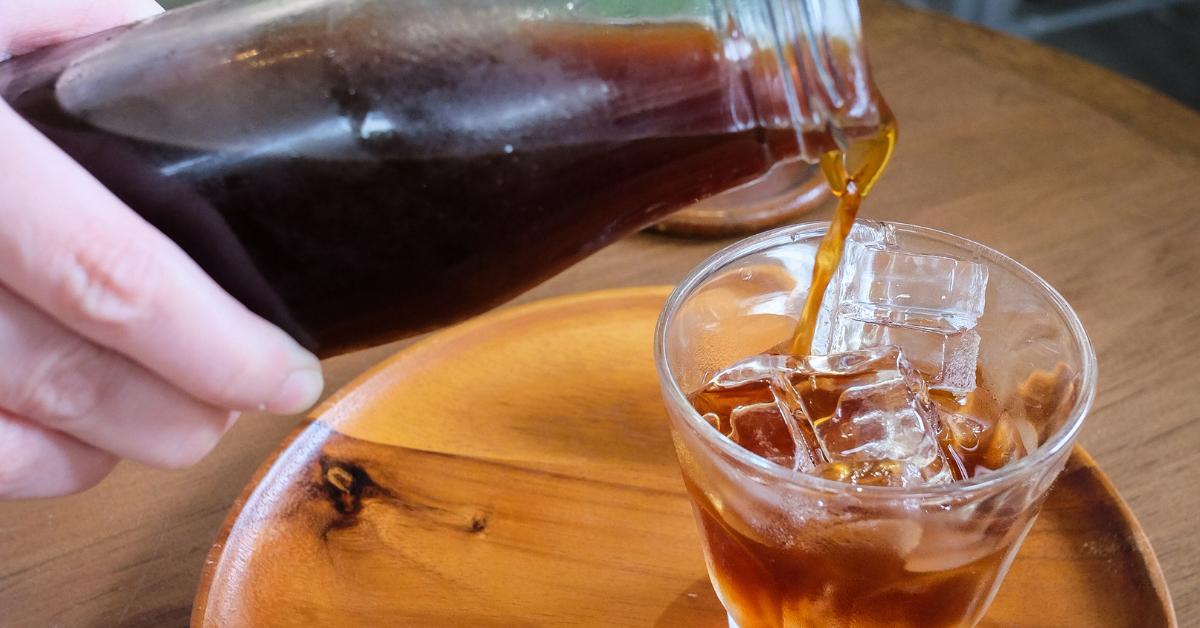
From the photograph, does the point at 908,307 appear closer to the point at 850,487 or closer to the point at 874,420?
the point at 874,420

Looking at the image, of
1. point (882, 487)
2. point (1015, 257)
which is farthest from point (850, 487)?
point (1015, 257)

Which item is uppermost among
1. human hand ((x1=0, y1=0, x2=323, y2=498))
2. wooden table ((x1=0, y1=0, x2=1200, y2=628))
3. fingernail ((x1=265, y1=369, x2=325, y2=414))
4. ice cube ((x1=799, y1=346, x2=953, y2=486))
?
human hand ((x1=0, y1=0, x2=323, y2=498))

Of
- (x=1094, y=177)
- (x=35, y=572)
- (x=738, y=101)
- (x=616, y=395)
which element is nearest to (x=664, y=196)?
(x=738, y=101)

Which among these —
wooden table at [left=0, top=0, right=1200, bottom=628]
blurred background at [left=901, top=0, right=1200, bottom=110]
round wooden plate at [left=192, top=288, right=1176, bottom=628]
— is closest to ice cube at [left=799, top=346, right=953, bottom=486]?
round wooden plate at [left=192, top=288, right=1176, bottom=628]

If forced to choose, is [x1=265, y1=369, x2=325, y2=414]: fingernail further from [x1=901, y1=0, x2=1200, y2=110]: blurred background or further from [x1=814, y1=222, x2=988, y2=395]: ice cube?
[x1=901, y1=0, x2=1200, y2=110]: blurred background

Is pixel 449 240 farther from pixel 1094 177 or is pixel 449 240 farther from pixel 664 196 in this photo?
pixel 1094 177
